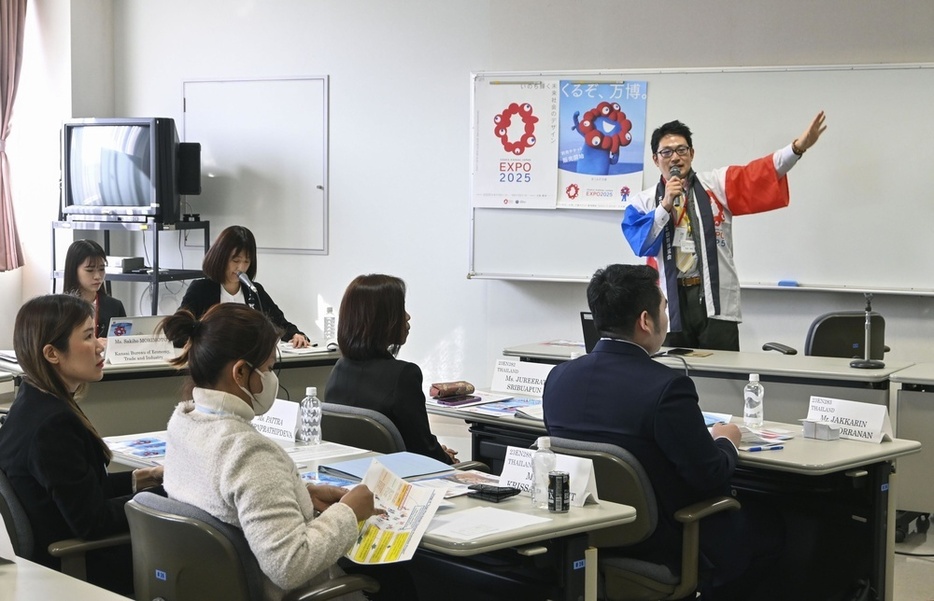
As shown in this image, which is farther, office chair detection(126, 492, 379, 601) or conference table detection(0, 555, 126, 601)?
office chair detection(126, 492, 379, 601)

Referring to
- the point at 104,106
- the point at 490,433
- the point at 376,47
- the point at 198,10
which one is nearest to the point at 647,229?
the point at 490,433

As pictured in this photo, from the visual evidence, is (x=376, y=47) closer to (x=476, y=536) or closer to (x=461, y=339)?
(x=461, y=339)

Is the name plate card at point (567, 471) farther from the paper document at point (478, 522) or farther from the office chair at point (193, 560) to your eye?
the office chair at point (193, 560)

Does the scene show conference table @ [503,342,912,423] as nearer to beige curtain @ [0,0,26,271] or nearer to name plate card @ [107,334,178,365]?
name plate card @ [107,334,178,365]

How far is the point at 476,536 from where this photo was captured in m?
2.02

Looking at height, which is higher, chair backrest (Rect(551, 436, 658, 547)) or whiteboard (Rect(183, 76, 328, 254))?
whiteboard (Rect(183, 76, 328, 254))

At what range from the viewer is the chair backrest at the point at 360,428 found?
9.74 feet

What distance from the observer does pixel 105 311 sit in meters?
5.19

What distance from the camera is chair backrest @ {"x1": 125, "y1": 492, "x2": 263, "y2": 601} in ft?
6.31

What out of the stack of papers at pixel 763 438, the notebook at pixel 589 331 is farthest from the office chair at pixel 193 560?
the notebook at pixel 589 331

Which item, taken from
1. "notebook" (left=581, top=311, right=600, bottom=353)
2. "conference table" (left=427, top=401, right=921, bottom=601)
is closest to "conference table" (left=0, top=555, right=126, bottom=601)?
"conference table" (left=427, top=401, right=921, bottom=601)

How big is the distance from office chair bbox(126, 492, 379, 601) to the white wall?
443 centimetres

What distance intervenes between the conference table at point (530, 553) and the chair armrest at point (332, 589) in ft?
0.49

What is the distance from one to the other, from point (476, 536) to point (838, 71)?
4.43 meters
